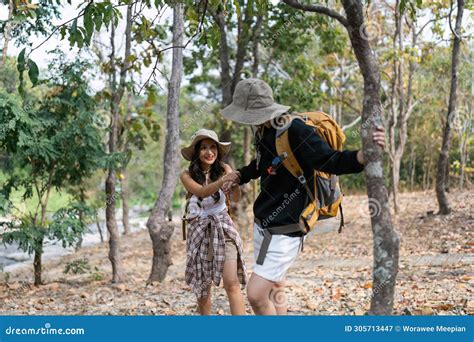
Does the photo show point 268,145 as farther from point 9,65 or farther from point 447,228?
point 447,228

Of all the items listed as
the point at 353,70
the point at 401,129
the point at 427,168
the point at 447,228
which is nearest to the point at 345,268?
the point at 447,228

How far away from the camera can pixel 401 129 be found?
12586 mm

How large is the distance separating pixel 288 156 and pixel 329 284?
356 cm

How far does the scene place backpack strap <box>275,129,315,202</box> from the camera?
3.01m

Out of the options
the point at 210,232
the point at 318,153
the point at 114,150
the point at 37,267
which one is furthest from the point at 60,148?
the point at 318,153

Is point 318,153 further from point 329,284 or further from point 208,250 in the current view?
point 329,284

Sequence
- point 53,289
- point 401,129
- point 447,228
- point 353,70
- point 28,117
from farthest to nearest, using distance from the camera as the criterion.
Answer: point 353,70 → point 401,129 → point 447,228 → point 53,289 → point 28,117

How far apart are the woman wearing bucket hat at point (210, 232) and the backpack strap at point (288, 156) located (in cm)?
92

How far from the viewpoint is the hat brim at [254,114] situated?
309cm

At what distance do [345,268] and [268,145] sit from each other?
15.7 feet

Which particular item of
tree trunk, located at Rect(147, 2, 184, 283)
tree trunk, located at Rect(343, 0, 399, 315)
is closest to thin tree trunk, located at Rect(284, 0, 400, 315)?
tree trunk, located at Rect(343, 0, 399, 315)

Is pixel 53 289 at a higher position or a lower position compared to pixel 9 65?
lower

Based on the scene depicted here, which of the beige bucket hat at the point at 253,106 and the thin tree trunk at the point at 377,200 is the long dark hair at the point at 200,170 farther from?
the thin tree trunk at the point at 377,200

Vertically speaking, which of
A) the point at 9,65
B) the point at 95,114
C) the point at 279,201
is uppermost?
the point at 9,65
